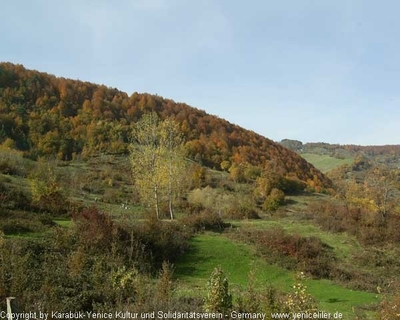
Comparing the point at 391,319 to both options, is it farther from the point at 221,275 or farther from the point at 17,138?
the point at 17,138

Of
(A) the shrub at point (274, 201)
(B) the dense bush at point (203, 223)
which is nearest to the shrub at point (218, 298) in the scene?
(B) the dense bush at point (203, 223)

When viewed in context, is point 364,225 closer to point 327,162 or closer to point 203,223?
point 203,223

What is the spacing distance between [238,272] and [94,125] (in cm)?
7360

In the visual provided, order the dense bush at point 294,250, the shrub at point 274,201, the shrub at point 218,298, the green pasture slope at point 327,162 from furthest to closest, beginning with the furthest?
the green pasture slope at point 327,162, the shrub at point 274,201, the dense bush at point 294,250, the shrub at point 218,298

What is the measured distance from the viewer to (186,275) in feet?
66.3

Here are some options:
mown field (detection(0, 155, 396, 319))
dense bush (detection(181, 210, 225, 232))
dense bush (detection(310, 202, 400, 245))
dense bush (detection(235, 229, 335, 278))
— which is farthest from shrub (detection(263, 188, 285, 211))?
dense bush (detection(235, 229, 335, 278))

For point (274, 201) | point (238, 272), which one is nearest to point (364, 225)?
point (238, 272)

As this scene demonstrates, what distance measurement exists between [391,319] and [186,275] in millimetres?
12868

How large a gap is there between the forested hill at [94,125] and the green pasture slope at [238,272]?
4441cm

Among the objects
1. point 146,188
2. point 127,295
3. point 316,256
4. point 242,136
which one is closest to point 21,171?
point 146,188

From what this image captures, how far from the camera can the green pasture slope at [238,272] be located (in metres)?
17.2

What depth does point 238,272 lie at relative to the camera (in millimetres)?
21453

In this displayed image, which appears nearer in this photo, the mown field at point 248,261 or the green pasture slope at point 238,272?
the mown field at point 248,261

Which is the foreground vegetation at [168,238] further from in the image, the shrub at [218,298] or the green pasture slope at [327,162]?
the green pasture slope at [327,162]
